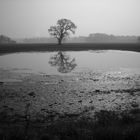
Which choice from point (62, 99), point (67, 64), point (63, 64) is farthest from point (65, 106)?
point (63, 64)

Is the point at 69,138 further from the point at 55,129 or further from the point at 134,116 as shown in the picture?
the point at 134,116

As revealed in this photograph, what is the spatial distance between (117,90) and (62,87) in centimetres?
402

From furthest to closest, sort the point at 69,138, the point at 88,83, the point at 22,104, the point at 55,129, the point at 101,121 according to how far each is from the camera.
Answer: the point at 88,83 → the point at 22,104 → the point at 101,121 → the point at 55,129 → the point at 69,138

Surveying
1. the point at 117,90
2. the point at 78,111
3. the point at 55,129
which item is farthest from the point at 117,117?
the point at 117,90

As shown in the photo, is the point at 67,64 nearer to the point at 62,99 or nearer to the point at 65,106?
the point at 62,99

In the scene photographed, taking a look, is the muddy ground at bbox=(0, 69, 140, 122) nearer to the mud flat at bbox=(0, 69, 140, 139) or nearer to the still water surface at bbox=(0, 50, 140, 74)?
the mud flat at bbox=(0, 69, 140, 139)

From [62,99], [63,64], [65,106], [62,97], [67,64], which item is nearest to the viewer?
[65,106]

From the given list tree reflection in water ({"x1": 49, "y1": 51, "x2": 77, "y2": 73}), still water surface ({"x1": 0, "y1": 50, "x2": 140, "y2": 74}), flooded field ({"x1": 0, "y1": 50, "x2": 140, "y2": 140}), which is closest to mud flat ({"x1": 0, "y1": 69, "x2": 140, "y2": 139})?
flooded field ({"x1": 0, "y1": 50, "x2": 140, "y2": 140})

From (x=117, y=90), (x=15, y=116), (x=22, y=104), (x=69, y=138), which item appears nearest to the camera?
(x=69, y=138)

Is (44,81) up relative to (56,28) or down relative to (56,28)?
down

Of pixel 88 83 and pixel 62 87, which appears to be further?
pixel 88 83

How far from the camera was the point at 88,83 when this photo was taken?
57.5 feet

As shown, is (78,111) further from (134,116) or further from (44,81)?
(44,81)

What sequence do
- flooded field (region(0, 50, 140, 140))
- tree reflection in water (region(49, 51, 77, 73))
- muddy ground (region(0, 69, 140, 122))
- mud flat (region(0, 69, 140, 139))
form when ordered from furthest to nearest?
tree reflection in water (region(49, 51, 77, 73)), muddy ground (region(0, 69, 140, 122)), mud flat (region(0, 69, 140, 139)), flooded field (region(0, 50, 140, 140))
